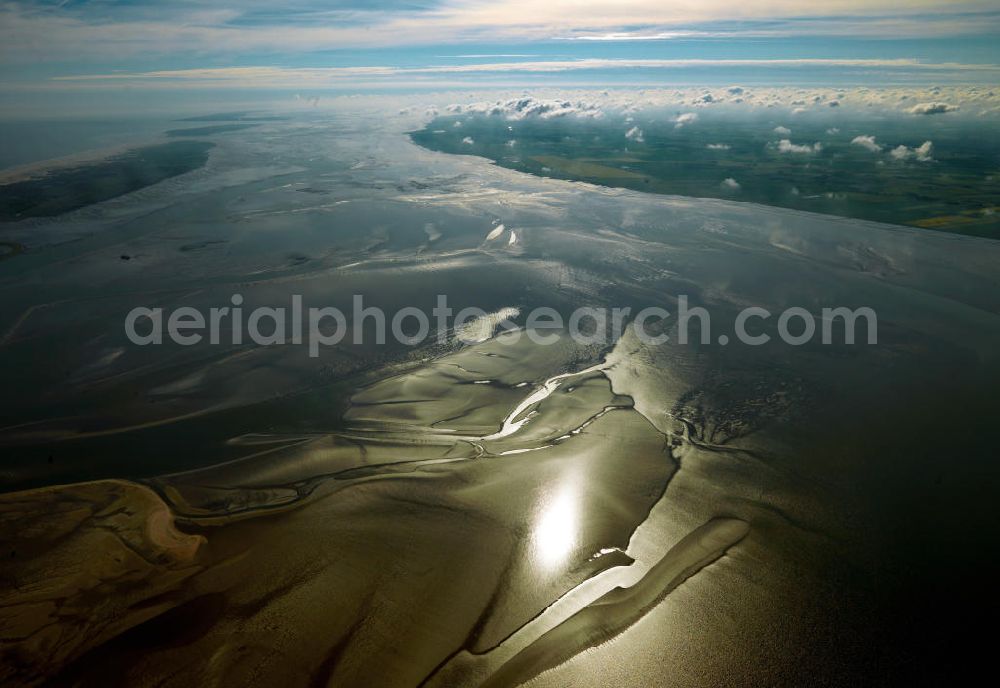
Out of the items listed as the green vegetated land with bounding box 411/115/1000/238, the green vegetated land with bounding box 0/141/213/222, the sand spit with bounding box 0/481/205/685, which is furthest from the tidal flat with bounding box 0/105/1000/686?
the green vegetated land with bounding box 411/115/1000/238

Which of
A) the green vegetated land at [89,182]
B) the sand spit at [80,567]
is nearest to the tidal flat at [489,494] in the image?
the sand spit at [80,567]

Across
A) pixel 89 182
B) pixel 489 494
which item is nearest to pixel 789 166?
pixel 489 494

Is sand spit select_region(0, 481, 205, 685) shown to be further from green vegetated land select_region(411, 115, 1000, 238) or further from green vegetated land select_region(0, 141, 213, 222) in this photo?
green vegetated land select_region(411, 115, 1000, 238)

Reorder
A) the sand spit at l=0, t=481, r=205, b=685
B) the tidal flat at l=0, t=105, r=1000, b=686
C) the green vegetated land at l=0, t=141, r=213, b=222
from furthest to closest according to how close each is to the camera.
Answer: the green vegetated land at l=0, t=141, r=213, b=222
the tidal flat at l=0, t=105, r=1000, b=686
the sand spit at l=0, t=481, r=205, b=685

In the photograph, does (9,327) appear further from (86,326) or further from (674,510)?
(674,510)

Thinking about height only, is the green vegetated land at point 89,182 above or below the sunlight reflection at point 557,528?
above

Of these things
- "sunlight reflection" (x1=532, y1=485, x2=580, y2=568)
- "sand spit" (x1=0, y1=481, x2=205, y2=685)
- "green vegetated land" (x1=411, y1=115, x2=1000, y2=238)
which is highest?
"green vegetated land" (x1=411, y1=115, x2=1000, y2=238)

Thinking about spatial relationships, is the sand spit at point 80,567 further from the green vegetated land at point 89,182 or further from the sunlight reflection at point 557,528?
the green vegetated land at point 89,182

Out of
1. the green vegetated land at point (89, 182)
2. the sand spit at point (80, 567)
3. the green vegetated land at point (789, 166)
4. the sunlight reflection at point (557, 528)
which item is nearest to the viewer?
the sand spit at point (80, 567)
